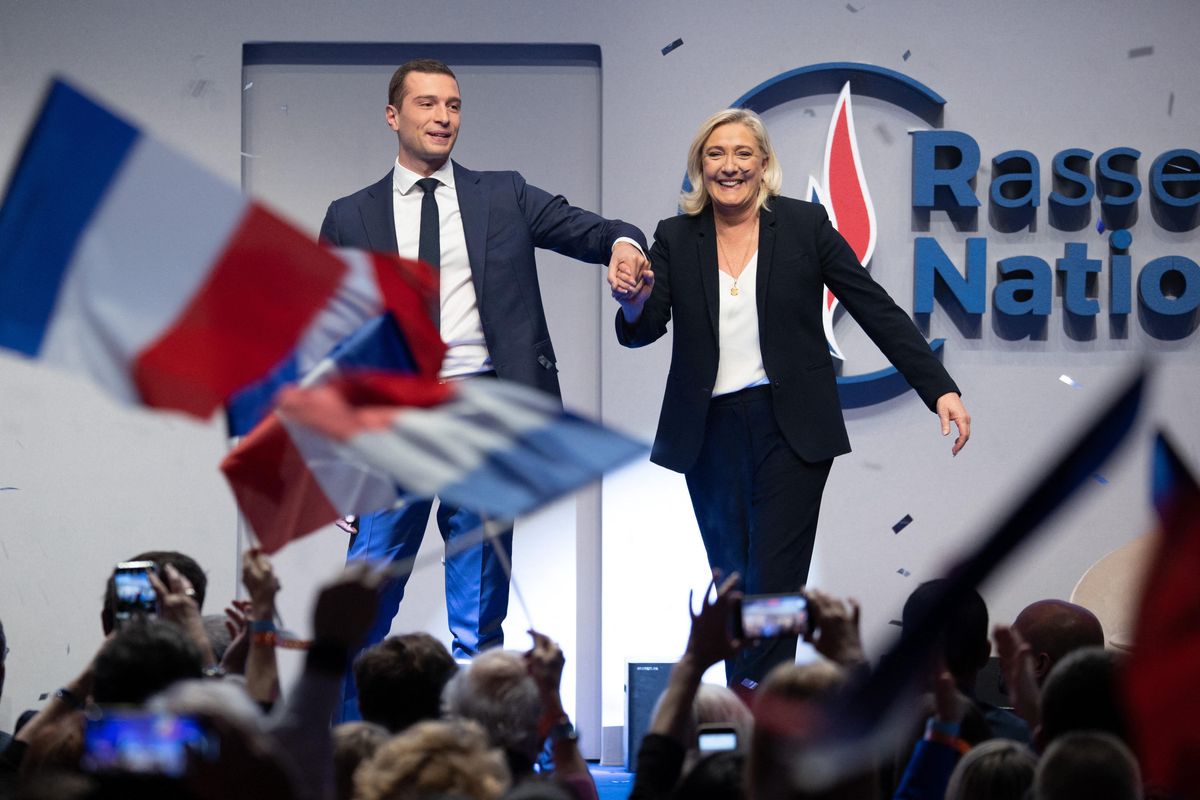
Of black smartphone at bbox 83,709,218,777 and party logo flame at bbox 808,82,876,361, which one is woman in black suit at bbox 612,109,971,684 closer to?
party logo flame at bbox 808,82,876,361

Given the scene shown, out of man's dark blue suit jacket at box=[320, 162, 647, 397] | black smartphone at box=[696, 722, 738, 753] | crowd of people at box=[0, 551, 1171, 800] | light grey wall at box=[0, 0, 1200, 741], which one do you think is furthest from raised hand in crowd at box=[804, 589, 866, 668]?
light grey wall at box=[0, 0, 1200, 741]

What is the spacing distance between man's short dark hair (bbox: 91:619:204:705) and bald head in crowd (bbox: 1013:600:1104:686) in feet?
5.71

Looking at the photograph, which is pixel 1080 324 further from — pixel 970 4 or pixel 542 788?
pixel 542 788

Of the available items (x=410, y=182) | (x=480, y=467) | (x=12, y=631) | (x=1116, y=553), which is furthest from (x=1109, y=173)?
(x=12, y=631)

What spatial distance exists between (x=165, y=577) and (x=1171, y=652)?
188 cm

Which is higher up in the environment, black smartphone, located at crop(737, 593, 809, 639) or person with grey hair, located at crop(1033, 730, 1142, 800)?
black smartphone, located at crop(737, 593, 809, 639)

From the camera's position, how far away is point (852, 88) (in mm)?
5582

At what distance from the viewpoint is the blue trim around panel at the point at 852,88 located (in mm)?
5523

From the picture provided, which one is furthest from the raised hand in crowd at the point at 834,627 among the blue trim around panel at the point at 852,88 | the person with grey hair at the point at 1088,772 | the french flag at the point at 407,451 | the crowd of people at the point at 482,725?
the blue trim around panel at the point at 852,88

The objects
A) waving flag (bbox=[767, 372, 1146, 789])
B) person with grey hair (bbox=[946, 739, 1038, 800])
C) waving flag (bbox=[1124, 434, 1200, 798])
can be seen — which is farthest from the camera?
person with grey hair (bbox=[946, 739, 1038, 800])

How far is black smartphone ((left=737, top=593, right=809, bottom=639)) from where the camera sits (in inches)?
91.0

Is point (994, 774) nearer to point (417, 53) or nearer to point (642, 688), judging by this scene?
point (642, 688)

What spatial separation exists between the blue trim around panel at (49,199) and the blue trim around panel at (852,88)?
11.1 feet

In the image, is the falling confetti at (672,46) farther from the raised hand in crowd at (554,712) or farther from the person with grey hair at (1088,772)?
the person with grey hair at (1088,772)
